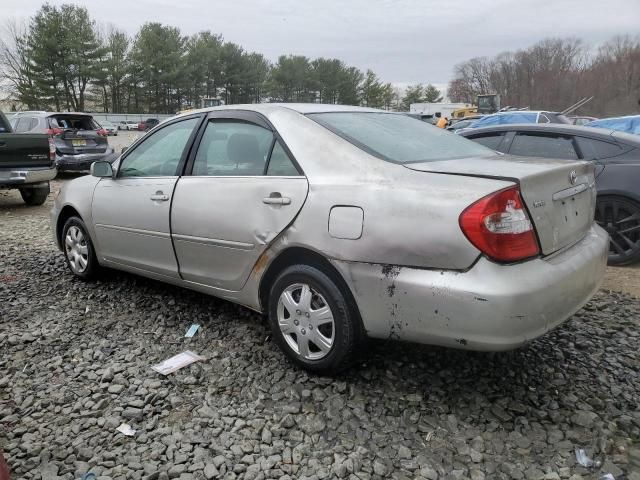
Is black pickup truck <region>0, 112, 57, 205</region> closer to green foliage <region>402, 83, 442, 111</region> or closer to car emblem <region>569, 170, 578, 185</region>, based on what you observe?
car emblem <region>569, 170, 578, 185</region>

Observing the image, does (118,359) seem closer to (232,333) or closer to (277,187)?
(232,333)

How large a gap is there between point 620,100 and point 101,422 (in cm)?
7517

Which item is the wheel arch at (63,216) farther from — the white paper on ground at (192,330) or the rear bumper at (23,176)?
the rear bumper at (23,176)

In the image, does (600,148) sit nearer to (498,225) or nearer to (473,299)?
(498,225)

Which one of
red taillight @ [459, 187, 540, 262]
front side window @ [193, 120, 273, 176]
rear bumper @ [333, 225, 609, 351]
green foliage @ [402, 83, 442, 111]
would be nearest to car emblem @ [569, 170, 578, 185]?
rear bumper @ [333, 225, 609, 351]

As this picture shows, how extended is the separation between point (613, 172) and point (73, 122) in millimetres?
11822

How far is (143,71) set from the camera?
62.7 m

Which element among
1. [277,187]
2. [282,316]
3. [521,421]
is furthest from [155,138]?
[521,421]

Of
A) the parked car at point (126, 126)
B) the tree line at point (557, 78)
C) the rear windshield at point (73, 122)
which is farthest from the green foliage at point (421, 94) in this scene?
the rear windshield at point (73, 122)

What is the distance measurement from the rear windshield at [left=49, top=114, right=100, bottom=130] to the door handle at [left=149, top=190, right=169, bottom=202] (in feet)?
33.3

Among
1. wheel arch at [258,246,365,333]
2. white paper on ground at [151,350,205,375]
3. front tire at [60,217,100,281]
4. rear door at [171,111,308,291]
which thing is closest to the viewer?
wheel arch at [258,246,365,333]

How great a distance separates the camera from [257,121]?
3.30 metres

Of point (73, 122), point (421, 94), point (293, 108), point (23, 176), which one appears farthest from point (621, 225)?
point (421, 94)

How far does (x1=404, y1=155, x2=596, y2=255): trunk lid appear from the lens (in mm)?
2451
